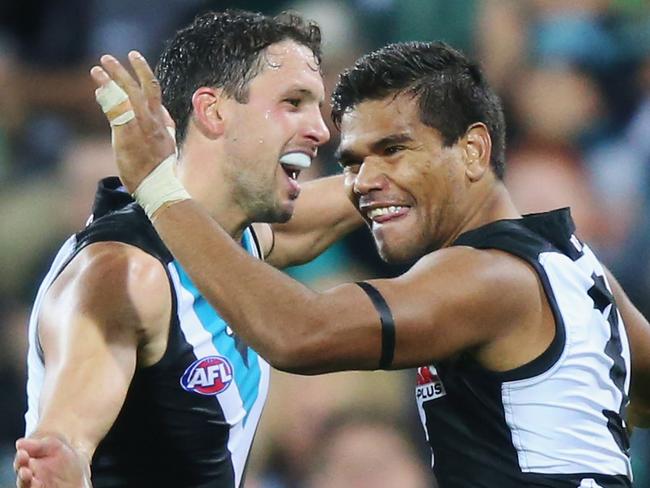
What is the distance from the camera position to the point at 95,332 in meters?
3.21

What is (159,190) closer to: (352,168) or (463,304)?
(352,168)

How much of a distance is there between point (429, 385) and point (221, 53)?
136cm

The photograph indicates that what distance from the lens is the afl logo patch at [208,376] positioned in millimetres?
3514

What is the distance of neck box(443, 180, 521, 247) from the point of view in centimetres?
330

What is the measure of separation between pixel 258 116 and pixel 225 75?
0.18m

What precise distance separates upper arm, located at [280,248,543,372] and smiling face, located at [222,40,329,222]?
3.10ft

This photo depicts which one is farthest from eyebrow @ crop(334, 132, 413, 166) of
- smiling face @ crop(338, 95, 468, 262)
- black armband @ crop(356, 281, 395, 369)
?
black armband @ crop(356, 281, 395, 369)

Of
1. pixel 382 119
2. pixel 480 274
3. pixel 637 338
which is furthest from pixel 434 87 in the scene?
pixel 637 338

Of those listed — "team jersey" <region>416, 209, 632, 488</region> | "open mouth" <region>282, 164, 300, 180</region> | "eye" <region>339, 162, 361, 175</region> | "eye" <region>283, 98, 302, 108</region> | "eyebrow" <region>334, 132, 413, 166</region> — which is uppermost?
"eye" <region>283, 98, 302, 108</region>

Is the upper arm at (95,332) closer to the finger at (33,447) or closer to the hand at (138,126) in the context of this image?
the finger at (33,447)

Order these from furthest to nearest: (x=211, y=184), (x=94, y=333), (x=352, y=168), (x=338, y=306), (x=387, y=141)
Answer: (x=211, y=184) → (x=352, y=168) → (x=387, y=141) → (x=94, y=333) → (x=338, y=306)

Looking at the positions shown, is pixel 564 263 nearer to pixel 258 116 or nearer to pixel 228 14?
pixel 258 116

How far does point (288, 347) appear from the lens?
293cm

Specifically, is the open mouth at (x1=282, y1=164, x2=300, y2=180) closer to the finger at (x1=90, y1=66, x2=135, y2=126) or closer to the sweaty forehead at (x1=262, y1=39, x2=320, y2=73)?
the sweaty forehead at (x1=262, y1=39, x2=320, y2=73)
